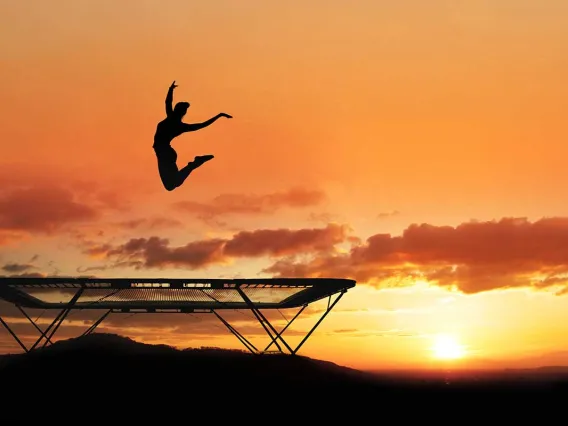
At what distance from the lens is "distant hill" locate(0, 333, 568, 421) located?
96.4 feet

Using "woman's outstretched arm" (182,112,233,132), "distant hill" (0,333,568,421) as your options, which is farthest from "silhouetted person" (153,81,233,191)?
"distant hill" (0,333,568,421)

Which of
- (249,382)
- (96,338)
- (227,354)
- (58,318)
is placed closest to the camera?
(249,382)

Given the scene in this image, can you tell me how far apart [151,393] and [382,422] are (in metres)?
8.85

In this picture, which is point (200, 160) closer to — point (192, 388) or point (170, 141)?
point (170, 141)

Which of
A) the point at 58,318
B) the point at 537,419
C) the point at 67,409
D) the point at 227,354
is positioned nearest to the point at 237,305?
the point at 227,354

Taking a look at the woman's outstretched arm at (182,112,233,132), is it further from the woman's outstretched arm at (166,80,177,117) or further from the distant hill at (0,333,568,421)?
the distant hill at (0,333,568,421)

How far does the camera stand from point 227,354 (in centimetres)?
3728

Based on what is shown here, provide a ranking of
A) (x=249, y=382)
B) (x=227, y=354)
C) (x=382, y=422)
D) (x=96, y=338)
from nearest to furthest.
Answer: (x=382, y=422) < (x=249, y=382) < (x=227, y=354) < (x=96, y=338)

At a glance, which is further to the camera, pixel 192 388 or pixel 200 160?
pixel 192 388

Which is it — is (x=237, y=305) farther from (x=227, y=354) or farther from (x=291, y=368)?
(x=291, y=368)

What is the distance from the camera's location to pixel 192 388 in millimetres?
31203

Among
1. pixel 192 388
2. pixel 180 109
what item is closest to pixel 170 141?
pixel 180 109

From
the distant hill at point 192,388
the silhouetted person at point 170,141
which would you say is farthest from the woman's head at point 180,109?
the distant hill at point 192,388

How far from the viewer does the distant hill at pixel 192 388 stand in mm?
29375
